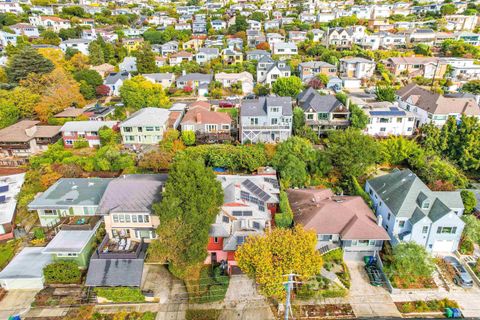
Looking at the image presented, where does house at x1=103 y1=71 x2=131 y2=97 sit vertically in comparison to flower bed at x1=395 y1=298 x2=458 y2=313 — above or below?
above

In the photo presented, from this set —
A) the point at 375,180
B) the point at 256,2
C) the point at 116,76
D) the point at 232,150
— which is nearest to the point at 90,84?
the point at 116,76

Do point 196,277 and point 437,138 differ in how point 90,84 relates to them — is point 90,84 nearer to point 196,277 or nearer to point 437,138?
point 196,277

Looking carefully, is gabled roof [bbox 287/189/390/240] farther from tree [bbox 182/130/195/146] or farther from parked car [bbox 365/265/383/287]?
tree [bbox 182/130/195/146]

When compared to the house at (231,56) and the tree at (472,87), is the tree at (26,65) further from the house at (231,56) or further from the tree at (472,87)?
the tree at (472,87)

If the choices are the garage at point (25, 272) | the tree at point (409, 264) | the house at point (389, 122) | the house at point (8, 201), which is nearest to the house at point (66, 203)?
the house at point (8, 201)

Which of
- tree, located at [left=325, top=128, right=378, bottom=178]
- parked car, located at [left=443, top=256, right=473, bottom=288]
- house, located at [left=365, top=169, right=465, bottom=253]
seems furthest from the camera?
tree, located at [left=325, top=128, right=378, bottom=178]

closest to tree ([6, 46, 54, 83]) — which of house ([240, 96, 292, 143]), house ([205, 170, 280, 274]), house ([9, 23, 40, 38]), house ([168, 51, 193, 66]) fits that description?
house ([168, 51, 193, 66])

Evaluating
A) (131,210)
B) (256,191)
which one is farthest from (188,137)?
(131,210)
